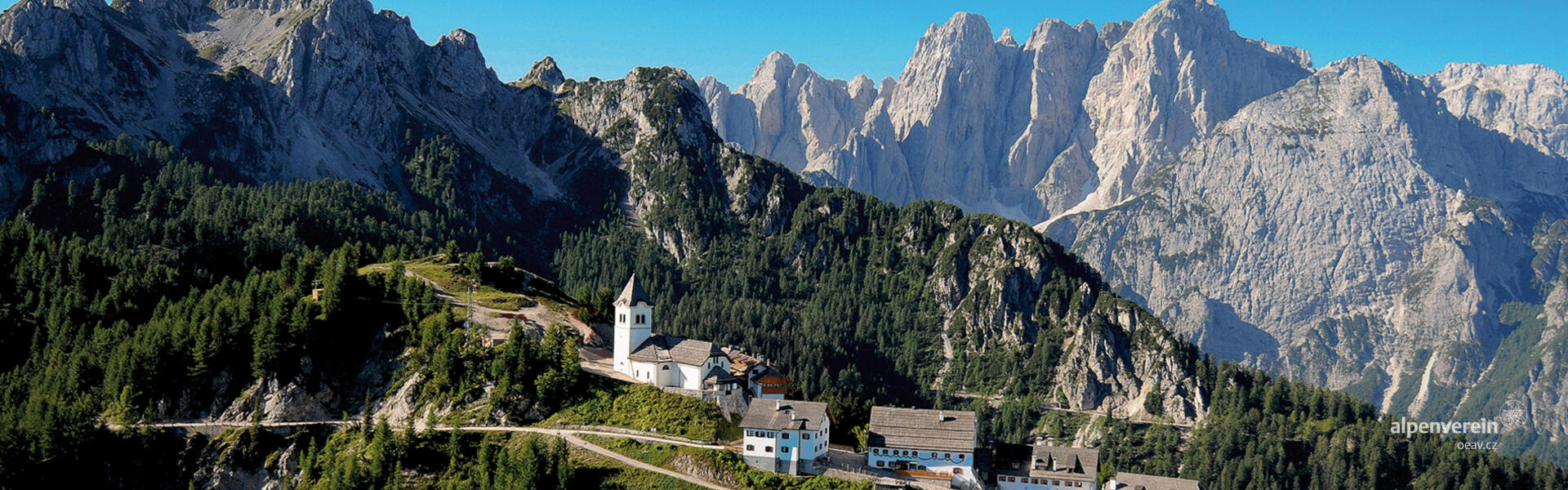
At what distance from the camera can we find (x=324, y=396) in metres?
158

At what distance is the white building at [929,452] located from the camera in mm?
133750

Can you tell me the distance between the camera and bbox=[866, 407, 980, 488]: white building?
5266 inches

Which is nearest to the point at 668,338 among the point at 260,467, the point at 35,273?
the point at 260,467

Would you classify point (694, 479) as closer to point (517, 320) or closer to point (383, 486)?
point (383, 486)

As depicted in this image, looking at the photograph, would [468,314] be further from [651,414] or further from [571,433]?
[651,414]

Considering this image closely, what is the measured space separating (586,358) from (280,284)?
1982 inches

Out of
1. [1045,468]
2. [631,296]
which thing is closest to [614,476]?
[631,296]

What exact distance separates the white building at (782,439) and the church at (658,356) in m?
11.8

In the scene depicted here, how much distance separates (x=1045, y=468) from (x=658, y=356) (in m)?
45.1

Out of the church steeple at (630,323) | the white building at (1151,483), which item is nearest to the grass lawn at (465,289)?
the church steeple at (630,323)

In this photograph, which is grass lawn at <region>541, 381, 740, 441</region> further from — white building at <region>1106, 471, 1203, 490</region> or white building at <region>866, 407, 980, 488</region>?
white building at <region>1106, 471, 1203, 490</region>

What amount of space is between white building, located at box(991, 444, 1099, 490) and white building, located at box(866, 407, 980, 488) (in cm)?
789

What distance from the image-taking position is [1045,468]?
468ft

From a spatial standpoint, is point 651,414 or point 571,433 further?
point 651,414
